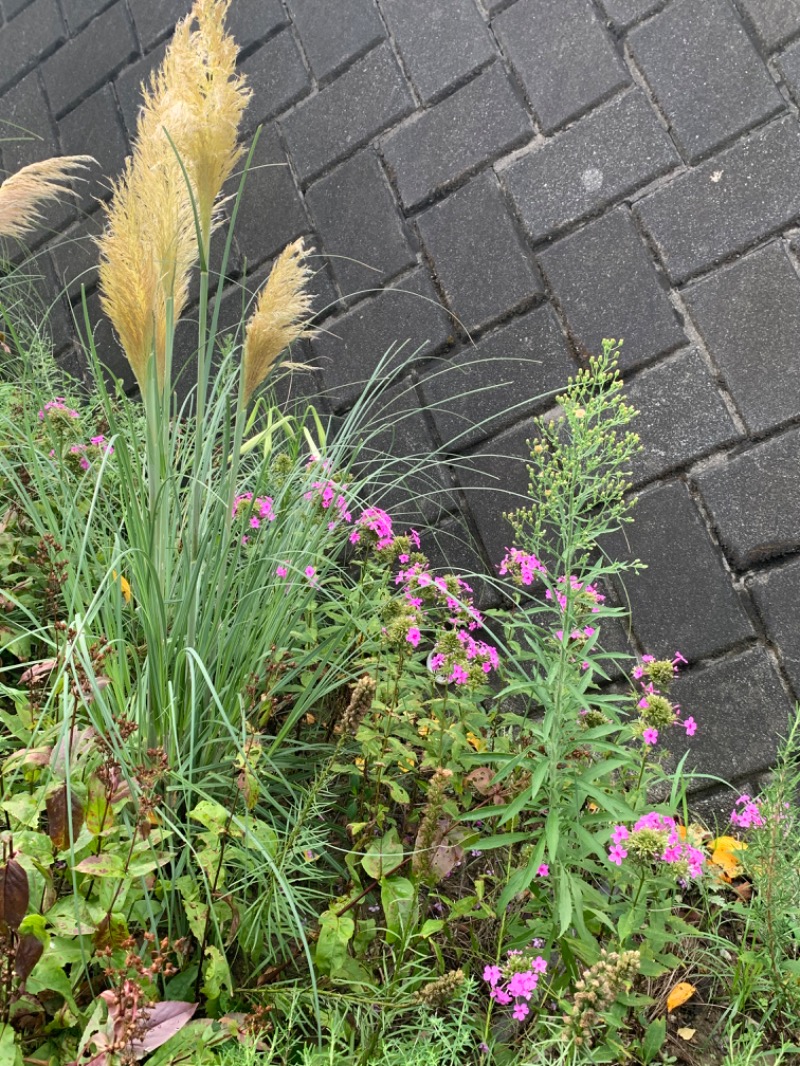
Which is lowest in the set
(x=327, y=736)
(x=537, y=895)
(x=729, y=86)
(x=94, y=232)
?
(x=537, y=895)

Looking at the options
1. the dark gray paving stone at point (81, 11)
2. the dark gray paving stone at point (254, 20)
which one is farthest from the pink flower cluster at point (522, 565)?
the dark gray paving stone at point (81, 11)

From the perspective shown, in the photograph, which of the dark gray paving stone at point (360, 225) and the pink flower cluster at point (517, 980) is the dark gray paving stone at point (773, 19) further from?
the pink flower cluster at point (517, 980)

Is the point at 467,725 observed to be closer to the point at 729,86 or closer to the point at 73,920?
the point at 73,920

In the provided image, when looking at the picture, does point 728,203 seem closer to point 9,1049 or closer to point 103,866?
point 103,866

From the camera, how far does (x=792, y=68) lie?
189 cm

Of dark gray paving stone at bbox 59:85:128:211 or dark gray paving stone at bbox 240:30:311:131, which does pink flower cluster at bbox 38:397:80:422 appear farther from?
dark gray paving stone at bbox 59:85:128:211

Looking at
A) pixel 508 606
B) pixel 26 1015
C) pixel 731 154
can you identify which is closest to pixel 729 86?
pixel 731 154

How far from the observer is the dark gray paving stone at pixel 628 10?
6.74 ft

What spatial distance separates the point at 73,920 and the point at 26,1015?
4.1 inches

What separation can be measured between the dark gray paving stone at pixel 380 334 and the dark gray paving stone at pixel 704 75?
0.64 m

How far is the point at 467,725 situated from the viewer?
58.9 inches

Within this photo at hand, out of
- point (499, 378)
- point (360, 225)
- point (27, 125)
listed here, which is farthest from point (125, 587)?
point (27, 125)

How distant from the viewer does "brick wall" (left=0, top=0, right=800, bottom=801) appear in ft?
6.10

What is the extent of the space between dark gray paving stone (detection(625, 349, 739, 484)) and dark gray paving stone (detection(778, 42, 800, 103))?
53cm
